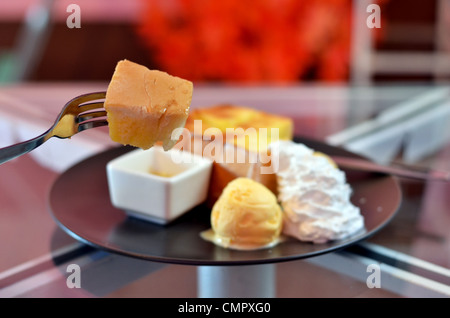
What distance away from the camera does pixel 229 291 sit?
1.99ft

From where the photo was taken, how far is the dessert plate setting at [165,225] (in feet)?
2.04

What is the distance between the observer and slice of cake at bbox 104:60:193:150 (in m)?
0.51

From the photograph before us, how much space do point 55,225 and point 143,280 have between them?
0.19 metres

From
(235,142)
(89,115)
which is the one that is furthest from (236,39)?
(89,115)

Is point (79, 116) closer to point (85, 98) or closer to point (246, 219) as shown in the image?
point (85, 98)

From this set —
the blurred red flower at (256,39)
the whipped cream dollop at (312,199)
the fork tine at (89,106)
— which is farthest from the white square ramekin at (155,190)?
the blurred red flower at (256,39)

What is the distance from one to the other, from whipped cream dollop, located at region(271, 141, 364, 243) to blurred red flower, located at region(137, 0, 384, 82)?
1.16 meters

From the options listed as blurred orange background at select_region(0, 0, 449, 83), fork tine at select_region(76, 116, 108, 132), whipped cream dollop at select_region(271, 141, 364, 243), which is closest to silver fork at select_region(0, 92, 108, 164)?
fork tine at select_region(76, 116, 108, 132)

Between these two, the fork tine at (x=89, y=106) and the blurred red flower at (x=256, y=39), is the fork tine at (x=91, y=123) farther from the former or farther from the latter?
the blurred red flower at (x=256, y=39)

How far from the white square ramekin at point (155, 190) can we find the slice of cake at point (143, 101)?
210mm

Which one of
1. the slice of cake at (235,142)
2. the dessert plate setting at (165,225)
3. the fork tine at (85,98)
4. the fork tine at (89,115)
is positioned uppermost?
the fork tine at (85,98)
